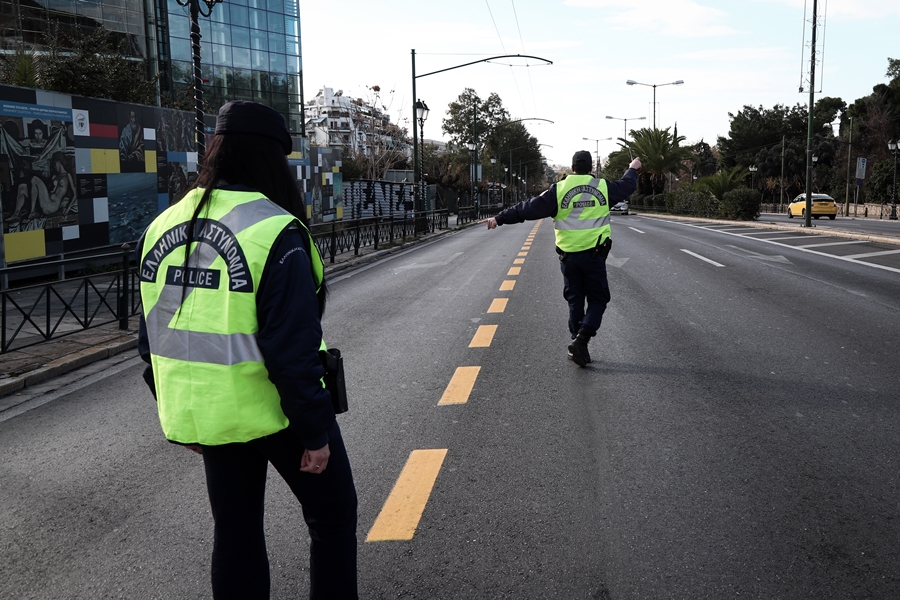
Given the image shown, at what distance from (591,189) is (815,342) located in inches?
103

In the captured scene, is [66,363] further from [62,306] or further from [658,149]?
[658,149]

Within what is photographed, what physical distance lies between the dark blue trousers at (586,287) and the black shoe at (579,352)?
12cm

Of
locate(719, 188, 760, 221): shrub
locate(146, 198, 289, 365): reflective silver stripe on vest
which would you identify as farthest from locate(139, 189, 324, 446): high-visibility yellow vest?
locate(719, 188, 760, 221): shrub

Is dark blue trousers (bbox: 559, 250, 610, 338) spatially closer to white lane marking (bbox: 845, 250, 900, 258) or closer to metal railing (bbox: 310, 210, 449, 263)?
metal railing (bbox: 310, 210, 449, 263)

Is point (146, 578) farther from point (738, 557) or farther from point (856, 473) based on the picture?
point (856, 473)

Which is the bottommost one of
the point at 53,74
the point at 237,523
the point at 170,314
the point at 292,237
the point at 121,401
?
the point at 121,401

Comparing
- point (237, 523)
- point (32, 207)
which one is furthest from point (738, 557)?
point (32, 207)

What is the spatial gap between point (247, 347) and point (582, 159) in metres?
5.18

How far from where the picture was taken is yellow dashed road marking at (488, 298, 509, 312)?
32.7 feet


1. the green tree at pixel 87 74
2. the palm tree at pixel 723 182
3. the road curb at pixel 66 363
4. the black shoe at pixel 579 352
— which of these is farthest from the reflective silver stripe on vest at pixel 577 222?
the palm tree at pixel 723 182

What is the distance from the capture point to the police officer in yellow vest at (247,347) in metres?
2.26

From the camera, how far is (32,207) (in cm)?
1362

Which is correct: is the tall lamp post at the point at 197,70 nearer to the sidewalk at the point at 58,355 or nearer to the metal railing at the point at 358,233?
the sidewalk at the point at 58,355

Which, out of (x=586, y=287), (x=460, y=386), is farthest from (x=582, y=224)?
(x=460, y=386)
